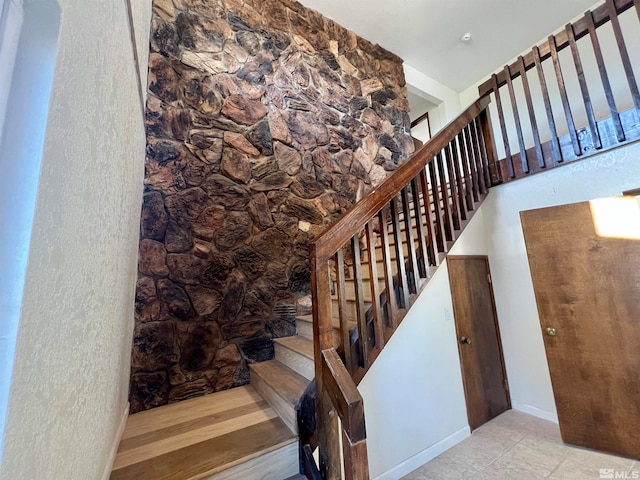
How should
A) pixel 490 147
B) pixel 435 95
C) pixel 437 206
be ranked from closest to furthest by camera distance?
pixel 437 206
pixel 490 147
pixel 435 95

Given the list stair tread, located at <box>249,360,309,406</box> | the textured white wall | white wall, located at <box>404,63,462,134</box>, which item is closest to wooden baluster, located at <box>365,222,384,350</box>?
stair tread, located at <box>249,360,309,406</box>

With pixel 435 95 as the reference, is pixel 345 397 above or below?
A: below

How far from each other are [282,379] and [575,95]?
4.97 m

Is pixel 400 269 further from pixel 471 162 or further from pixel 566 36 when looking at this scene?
pixel 566 36

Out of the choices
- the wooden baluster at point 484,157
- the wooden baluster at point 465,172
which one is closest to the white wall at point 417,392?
the wooden baluster at point 465,172

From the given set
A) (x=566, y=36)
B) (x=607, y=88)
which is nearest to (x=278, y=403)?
(x=607, y=88)

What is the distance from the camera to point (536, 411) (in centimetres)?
264

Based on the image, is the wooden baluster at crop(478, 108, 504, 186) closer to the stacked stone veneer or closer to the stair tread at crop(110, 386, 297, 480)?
the stacked stone veneer

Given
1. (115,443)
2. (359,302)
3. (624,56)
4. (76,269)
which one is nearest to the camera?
(76,269)

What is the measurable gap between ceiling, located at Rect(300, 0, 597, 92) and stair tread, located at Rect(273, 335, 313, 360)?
12.4ft

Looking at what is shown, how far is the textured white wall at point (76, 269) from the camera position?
492 millimetres

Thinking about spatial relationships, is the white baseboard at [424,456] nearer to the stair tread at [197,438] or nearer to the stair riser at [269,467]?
the stair riser at [269,467]

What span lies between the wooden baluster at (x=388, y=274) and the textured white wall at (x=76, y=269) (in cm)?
148

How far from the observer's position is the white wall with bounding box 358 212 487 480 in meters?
1.84
